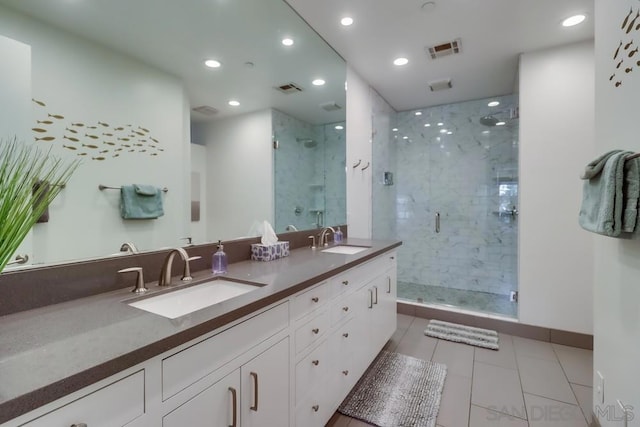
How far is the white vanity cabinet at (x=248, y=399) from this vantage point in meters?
0.84

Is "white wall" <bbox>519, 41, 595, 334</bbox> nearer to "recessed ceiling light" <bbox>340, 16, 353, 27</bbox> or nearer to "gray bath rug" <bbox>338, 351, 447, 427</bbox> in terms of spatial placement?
"gray bath rug" <bbox>338, 351, 447, 427</bbox>

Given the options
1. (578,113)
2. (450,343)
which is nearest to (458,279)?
(450,343)

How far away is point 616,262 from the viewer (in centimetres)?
128

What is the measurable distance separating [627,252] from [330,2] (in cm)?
223

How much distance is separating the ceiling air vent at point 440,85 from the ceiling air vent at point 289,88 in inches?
71.3

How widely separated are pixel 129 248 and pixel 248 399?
2.67ft

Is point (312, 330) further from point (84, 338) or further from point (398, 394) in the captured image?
point (398, 394)

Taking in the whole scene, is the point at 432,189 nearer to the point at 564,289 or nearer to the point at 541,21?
the point at 564,289

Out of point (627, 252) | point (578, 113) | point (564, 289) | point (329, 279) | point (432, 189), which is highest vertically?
point (578, 113)

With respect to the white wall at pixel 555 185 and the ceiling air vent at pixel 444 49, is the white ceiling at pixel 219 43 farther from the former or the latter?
the white wall at pixel 555 185

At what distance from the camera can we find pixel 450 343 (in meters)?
2.67

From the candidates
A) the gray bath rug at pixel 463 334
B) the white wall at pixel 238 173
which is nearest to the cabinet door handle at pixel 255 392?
the white wall at pixel 238 173

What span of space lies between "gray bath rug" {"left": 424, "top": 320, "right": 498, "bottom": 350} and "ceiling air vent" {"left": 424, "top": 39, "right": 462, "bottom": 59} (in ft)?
8.81

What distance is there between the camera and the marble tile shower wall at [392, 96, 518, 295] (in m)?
3.85
